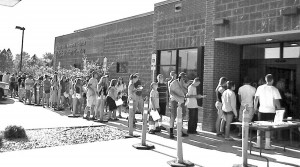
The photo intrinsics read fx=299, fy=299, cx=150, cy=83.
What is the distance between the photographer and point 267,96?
795 cm

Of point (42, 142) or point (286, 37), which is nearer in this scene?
point (42, 142)

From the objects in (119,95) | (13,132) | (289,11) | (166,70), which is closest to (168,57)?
(166,70)

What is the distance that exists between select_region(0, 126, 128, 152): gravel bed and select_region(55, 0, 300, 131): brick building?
350 centimetres

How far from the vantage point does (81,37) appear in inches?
911

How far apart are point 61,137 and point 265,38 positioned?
6.79 meters

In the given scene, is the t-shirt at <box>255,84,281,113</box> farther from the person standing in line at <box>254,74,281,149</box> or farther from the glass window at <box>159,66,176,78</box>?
the glass window at <box>159,66,176,78</box>

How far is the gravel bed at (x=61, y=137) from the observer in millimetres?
7165

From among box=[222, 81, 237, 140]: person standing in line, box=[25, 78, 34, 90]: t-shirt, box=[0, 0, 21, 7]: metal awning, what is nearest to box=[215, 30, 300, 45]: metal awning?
box=[222, 81, 237, 140]: person standing in line

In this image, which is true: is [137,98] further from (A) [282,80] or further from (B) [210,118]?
(A) [282,80]

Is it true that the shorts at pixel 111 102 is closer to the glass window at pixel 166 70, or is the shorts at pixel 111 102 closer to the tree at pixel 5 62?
the glass window at pixel 166 70

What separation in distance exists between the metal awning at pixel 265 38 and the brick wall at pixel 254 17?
0.10 metres

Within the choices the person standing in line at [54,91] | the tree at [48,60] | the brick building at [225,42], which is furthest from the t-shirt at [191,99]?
the tree at [48,60]

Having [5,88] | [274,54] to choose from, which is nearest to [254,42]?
[274,54]

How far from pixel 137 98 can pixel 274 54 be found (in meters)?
4.95
